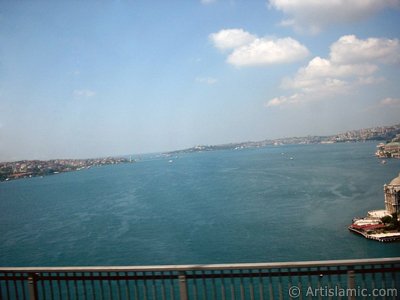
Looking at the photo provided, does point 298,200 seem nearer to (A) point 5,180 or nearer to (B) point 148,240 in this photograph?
(B) point 148,240

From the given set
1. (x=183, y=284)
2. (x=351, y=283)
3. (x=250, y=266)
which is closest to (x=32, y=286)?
(x=183, y=284)

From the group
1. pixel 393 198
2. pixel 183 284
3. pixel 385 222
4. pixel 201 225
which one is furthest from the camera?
pixel 393 198

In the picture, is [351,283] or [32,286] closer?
[351,283]

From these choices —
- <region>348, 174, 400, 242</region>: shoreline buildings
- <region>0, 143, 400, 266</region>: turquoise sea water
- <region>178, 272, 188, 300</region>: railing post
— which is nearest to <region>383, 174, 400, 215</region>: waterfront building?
<region>348, 174, 400, 242</region>: shoreline buildings

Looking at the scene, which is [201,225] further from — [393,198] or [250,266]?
[250,266]

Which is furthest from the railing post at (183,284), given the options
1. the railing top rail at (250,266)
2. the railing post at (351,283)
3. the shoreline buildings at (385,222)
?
the shoreline buildings at (385,222)

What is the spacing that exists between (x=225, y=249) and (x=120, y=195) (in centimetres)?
3693

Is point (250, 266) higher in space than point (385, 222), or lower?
higher

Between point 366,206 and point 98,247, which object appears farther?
point 366,206

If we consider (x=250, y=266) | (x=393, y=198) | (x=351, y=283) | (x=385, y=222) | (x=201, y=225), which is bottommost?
(x=385, y=222)

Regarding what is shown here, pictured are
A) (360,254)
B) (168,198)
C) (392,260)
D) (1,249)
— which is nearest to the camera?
(392,260)

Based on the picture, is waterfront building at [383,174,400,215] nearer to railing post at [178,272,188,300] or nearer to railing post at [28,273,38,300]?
railing post at [178,272,188,300]

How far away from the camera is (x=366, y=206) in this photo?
39.9 m

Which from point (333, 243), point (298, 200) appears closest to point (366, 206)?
point (298, 200)
